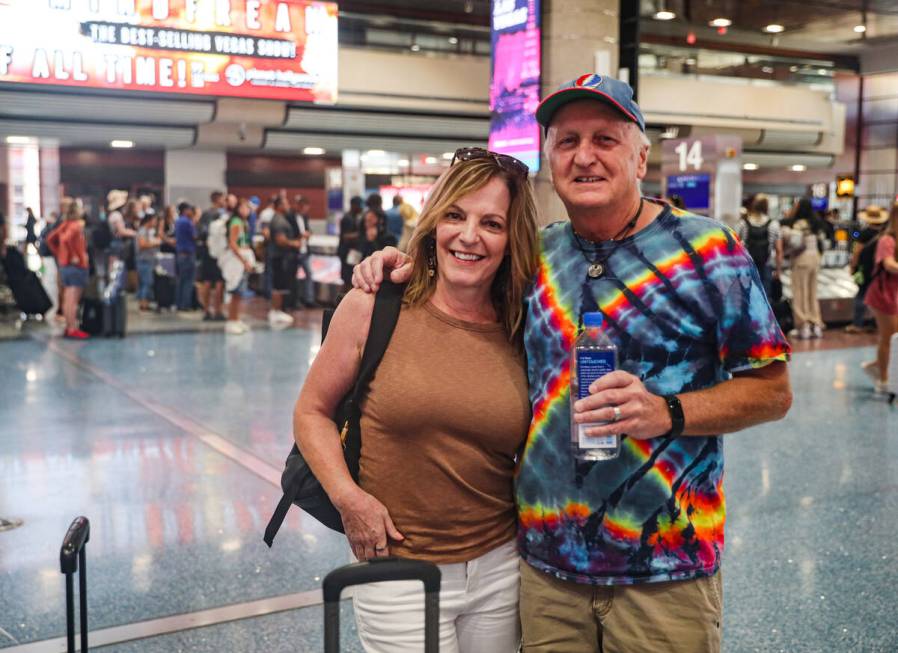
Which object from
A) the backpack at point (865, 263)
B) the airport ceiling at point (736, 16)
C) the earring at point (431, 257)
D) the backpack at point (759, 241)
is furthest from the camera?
the airport ceiling at point (736, 16)

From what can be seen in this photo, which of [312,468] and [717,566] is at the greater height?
[312,468]

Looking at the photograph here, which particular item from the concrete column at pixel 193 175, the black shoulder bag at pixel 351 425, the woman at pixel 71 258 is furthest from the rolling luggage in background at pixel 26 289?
the black shoulder bag at pixel 351 425

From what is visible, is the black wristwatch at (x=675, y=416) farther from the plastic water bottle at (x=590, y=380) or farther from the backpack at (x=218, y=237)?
the backpack at (x=218, y=237)

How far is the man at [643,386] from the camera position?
178 centimetres

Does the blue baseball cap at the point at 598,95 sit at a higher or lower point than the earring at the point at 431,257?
higher

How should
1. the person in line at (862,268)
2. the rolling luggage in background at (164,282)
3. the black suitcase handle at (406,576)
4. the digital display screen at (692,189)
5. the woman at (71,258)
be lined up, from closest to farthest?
the black suitcase handle at (406,576) < the person in line at (862,268) < the digital display screen at (692,189) < the woman at (71,258) < the rolling luggage in background at (164,282)

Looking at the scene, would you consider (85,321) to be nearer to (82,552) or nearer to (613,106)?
(82,552)

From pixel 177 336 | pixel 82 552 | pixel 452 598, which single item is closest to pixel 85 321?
pixel 177 336

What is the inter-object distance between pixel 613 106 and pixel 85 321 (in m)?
11.4

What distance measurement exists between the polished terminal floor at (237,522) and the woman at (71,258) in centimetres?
325

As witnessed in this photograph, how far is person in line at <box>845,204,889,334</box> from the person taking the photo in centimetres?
1058

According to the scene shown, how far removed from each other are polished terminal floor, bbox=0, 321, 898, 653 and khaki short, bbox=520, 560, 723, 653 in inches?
66.1

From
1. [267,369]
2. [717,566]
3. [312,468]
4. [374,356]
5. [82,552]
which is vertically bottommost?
[267,369]

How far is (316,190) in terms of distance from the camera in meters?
27.2
